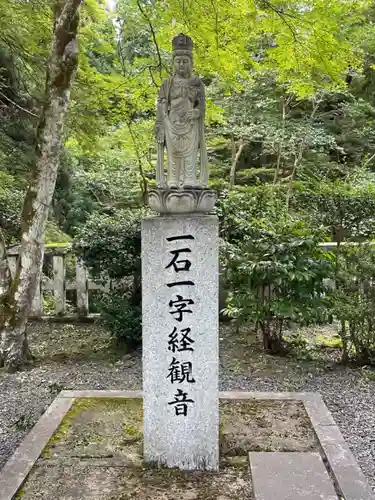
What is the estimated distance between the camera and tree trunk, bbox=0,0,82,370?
527 centimetres

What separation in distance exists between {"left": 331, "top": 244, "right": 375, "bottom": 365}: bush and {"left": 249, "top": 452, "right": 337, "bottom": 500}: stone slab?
2038mm

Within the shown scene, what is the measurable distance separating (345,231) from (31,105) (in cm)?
535

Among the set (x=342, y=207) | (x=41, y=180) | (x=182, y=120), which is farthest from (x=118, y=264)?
(x=182, y=120)

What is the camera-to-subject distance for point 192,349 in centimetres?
340

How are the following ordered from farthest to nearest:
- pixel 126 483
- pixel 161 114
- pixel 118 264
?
pixel 118 264, pixel 161 114, pixel 126 483

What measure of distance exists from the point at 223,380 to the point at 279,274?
1.25m

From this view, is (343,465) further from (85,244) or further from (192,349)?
(85,244)

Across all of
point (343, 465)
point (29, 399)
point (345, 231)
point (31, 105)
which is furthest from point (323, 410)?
point (31, 105)

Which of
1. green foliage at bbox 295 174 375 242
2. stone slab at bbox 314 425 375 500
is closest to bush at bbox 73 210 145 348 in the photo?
green foliage at bbox 295 174 375 242

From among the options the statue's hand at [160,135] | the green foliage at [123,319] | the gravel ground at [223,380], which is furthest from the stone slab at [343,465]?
the green foliage at [123,319]

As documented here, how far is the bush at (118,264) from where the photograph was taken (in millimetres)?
6035

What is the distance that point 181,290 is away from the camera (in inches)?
132

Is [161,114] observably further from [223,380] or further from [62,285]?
[62,285]

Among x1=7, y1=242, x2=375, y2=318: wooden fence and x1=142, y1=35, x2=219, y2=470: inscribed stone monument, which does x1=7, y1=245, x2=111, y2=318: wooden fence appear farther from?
x1=142, y1=35, x2=219, y2=470: inscribed stone monument
